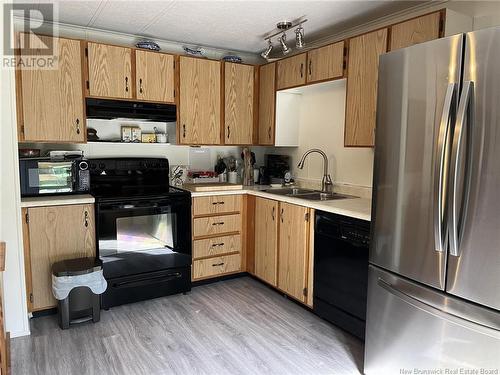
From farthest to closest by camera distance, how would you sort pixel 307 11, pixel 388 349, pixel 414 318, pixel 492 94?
pixel 307 11 < pixel 388 349 < pixel 414 318 < pixel 492 94

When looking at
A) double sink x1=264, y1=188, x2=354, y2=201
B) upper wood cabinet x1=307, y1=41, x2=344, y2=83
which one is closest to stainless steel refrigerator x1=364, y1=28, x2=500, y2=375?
upper wood cabinet x1=307, y1=41, x2=344, y2=83

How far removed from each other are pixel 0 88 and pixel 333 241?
97.0 inches

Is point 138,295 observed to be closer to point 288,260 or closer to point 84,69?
point 288,260

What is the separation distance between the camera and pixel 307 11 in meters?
2.75

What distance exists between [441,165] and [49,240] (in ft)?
8.80

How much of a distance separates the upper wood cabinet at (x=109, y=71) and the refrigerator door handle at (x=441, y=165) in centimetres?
254

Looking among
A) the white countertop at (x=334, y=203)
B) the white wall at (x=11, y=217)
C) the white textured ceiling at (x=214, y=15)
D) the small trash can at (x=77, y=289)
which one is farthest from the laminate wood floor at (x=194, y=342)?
the white textured ceiling at (x=214, y=15)

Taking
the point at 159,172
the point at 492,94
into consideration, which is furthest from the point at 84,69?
the point at 492,94

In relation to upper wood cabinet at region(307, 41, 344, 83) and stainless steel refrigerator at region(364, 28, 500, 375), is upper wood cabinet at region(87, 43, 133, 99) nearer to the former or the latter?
upper wood cabinet at region(307, 41, 344, 83)

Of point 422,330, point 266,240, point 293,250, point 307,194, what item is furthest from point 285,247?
point 422,330

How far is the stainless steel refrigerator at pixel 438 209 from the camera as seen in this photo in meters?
1.50

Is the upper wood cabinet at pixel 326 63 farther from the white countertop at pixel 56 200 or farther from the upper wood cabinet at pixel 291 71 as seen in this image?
the white countertop at pixel 56 200

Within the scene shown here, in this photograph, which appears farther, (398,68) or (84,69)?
(84,69)

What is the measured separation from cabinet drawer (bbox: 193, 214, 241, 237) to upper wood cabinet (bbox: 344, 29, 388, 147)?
1.32 metres
